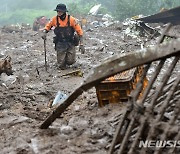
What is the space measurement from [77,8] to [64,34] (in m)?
20.4

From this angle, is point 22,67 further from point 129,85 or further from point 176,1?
point 176,1

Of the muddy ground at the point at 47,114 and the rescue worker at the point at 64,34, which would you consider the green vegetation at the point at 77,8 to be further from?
the rescue worker at the point at 64,34

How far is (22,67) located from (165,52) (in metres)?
7.37

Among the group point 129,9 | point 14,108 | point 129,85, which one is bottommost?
point 14,108

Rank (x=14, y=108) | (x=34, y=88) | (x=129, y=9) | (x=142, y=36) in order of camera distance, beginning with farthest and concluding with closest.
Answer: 1. (x=129, y=9)
2. (x=142, y=36)
3. (x=34, y=88)
4. (x=14, y=108)

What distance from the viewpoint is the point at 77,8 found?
2895 centimetres

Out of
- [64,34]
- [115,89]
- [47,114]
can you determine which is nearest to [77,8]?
[64,34]

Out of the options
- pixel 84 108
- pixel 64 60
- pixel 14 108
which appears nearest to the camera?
pixel 84 108

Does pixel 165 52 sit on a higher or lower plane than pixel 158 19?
lower

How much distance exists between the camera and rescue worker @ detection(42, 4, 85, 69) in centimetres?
885

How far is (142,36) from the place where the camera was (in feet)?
45.9

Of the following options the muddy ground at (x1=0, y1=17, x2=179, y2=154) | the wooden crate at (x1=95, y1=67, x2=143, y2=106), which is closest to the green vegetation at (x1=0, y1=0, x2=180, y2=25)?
the muddy ground at (x1=0, y1=17, x2=179, y2=154)

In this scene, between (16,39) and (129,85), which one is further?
(16,39)

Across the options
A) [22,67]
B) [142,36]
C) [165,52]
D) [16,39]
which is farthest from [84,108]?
[16,39]
